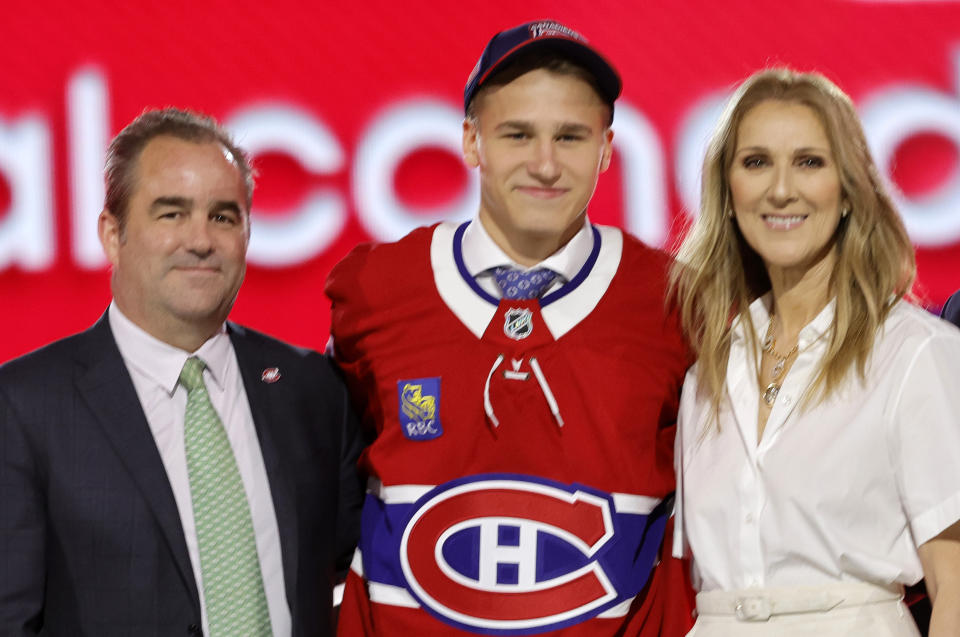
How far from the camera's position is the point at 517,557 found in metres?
2.14

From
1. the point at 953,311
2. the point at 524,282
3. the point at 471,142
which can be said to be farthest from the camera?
the point at 953,311

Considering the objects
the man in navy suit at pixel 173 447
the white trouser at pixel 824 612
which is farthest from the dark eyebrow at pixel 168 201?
the white trouser at pixel 824 612

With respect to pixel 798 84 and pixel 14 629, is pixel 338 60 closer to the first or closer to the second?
pixel 798 84

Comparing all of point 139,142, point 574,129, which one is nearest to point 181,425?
point 139,142

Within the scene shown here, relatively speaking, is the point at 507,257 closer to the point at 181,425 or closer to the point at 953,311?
the point at 181,425

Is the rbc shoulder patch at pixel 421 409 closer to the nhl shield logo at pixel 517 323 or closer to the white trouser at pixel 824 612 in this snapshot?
the nhl shield logo at pixel 517 323

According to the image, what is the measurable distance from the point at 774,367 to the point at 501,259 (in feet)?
1.75

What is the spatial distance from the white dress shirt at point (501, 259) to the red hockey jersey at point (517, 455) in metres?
0.02

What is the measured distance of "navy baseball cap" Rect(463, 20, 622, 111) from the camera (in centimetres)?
228

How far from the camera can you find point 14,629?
6.62 feet

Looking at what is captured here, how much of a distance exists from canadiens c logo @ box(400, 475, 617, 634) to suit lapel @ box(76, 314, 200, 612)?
16.9 inches

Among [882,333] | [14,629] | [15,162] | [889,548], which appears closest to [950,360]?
[882,333]

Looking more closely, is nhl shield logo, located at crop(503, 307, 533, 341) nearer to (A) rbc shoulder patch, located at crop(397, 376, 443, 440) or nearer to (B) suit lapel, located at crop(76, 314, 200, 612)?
(A) rbc shoulder patch, located at crop(397, 376, 443, 440)

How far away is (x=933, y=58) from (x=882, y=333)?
2.35m
